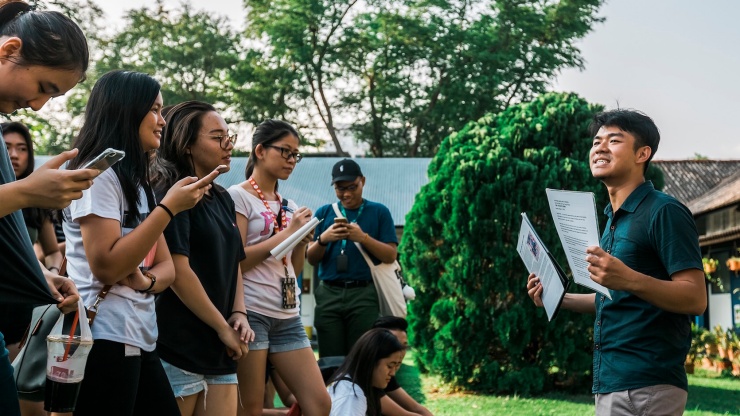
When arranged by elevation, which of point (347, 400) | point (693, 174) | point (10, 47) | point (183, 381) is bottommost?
point (347, 400)

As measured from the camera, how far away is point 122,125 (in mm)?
3162

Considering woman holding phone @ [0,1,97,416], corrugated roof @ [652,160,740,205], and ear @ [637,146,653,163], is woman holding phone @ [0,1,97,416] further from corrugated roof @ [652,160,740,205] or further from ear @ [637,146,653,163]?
corrugated roof @ [652,160,740,205]

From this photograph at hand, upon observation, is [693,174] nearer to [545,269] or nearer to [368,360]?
[368,360]

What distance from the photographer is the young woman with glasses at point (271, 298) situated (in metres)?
4.38

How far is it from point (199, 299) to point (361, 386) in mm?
2118

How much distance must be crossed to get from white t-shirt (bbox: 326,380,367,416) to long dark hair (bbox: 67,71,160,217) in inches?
96.2

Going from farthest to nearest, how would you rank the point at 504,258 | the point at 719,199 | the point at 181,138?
the point at 719,199 → the point at 504,258 → the point at 181,138

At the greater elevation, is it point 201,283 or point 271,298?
point 201,283

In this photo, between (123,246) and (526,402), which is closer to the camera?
(123,246)

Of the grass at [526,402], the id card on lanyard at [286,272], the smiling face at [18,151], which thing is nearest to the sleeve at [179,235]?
the id card on lanyard at [286,272]

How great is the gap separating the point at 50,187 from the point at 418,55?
33121 mm

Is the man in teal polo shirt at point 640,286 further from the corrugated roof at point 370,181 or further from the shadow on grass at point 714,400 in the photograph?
the corrugated roof at point 370,181

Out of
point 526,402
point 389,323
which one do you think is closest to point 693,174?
point 526,402

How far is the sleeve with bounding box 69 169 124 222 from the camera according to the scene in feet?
9.73
